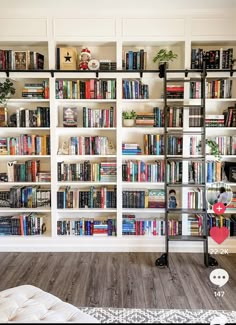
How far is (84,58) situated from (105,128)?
33.0 inches

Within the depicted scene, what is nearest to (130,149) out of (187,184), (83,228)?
(187,184)

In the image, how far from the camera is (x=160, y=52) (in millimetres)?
3432

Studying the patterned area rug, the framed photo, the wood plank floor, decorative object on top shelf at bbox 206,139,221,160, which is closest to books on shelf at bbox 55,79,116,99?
decorative object on top shelf at bbox 206,139,221,160

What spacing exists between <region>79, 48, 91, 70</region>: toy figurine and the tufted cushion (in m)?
2.47

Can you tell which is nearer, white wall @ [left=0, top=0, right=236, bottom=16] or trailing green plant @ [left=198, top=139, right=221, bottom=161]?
white wall @ [left=0, top=0, right=236, bottom=16]

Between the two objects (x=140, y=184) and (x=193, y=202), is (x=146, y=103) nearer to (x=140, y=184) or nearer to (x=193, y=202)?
(x=140, y=184)

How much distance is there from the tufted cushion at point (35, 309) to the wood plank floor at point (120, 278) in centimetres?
71

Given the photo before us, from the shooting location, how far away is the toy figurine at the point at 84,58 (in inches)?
137

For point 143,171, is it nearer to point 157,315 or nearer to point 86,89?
point 86,89

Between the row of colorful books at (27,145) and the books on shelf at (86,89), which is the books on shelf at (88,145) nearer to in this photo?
the row of colorful books at (27,145)

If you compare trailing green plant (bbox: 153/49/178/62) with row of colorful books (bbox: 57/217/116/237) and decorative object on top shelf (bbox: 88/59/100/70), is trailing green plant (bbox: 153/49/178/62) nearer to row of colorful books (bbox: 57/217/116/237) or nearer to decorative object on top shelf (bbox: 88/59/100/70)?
decorative object on top shelf (bbox: 88/59/100/70)

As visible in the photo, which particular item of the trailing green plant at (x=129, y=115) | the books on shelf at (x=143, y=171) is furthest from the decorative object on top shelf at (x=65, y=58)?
the books on shelf at (x=143, y=171)

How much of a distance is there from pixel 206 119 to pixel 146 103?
74 cm

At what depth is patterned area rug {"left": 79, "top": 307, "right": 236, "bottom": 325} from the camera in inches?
88.0
